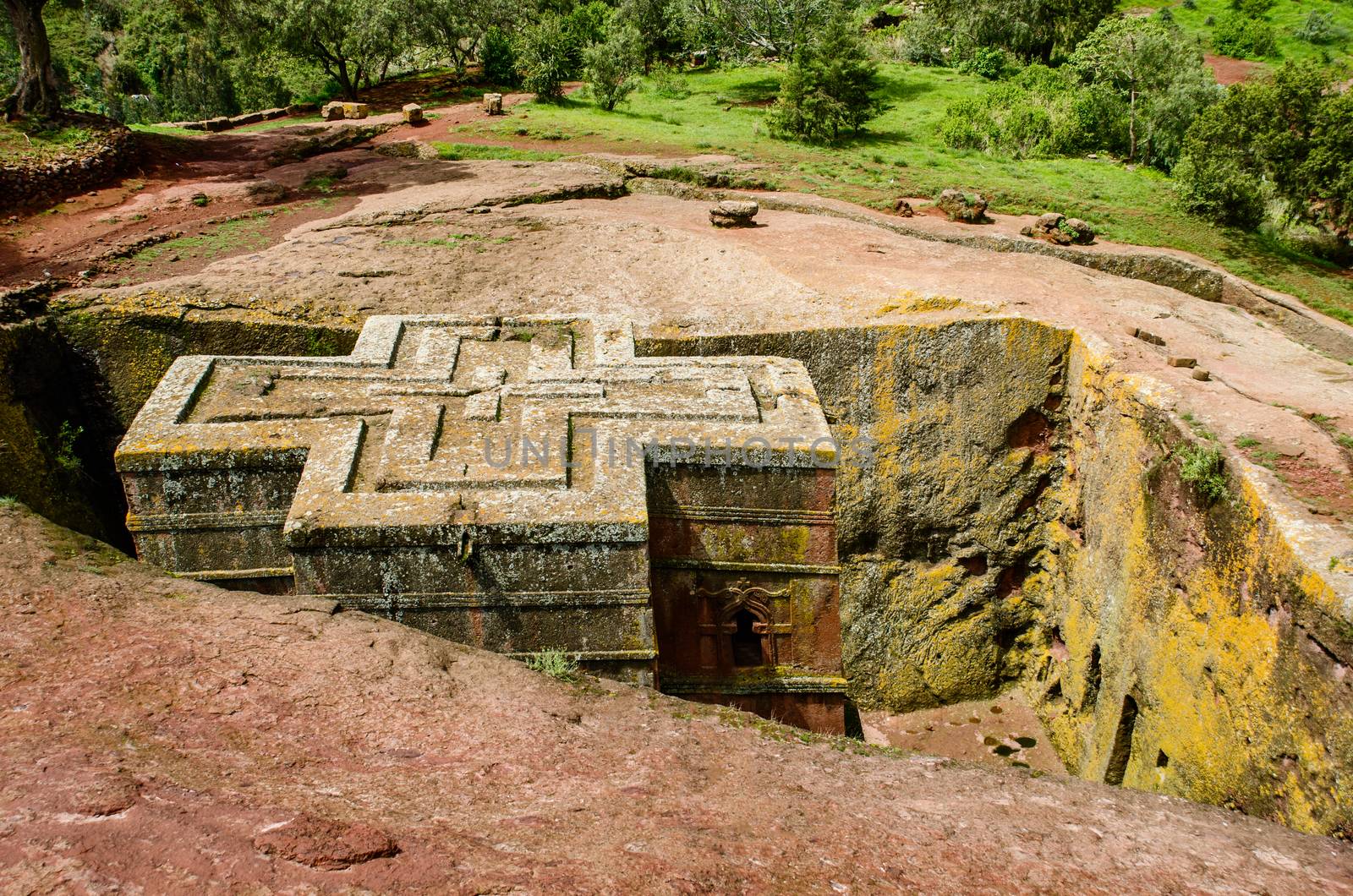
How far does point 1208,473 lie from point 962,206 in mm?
8596

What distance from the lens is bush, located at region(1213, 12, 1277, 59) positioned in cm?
3291

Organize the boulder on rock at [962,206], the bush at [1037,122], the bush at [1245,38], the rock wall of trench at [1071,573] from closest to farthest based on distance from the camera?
the rock wall of trench at [1071,573] < the boulder on rock at [962,206] < the bush at [1037,122] < the bush at [1245,38]

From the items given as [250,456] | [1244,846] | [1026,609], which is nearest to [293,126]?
[250,456]

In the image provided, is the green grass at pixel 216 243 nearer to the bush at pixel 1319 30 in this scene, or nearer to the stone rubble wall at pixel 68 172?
A: the stone rubble wall at pixel 68 172

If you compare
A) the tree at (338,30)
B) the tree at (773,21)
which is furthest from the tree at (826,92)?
the tree at (338,30)

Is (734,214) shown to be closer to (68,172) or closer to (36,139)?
(68,172)

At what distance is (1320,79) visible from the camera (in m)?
16.9

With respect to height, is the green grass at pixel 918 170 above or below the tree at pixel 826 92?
below

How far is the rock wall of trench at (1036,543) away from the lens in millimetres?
6477

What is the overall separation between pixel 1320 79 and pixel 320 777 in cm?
2030

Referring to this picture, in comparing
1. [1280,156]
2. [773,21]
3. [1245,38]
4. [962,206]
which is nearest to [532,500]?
[962,206]

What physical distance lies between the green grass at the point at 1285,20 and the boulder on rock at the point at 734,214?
2841 centimetres

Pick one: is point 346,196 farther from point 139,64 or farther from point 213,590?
point 139,64

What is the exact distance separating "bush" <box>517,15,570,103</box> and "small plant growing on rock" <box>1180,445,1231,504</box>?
1984 centimetres
